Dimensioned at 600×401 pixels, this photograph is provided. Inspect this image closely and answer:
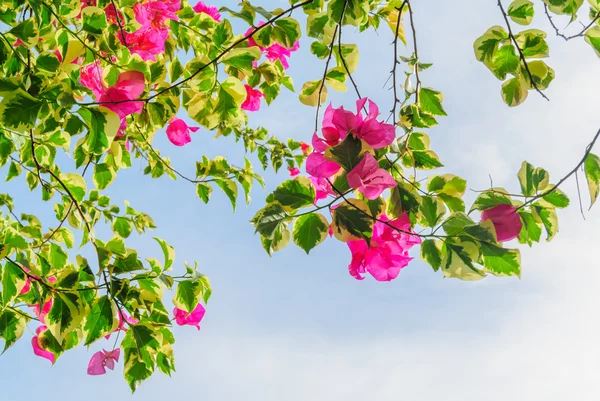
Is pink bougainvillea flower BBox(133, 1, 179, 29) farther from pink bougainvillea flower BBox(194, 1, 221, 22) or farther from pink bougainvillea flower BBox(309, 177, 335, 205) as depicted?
pink bougainvillea flower BBox(309, 177, 335, 205)

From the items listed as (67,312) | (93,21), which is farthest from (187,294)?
(93,21)

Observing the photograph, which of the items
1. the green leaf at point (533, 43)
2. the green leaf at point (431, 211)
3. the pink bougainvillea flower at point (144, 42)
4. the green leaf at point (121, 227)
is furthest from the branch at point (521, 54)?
the green leaf at point (121, 227)

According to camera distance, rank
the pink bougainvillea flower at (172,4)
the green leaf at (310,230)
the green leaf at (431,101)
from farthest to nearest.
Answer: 1. the pink bougainvillea flower at (172,4)
2. the green leaf at (431,101)
3. the green leaf at (310,230)

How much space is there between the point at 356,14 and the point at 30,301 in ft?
2.86

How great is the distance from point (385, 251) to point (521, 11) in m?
0.44

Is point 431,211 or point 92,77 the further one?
point 92,77

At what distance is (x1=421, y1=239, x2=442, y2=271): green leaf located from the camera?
0.67 m

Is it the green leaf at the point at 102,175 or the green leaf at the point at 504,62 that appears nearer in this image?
the green leaf at the point at 504,62

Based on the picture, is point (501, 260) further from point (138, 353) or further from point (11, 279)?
point (11, 279)

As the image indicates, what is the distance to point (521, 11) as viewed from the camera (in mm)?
779

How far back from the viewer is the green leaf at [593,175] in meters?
0.68

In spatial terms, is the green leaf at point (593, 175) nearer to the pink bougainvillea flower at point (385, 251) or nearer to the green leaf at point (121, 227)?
the pink bougainvillea flower at point (385, 251)

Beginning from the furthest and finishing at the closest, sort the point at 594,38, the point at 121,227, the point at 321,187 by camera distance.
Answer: the point at 121,227, the point at 321,187, the point at 594,38

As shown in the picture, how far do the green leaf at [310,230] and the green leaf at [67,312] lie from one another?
0.42 meters
